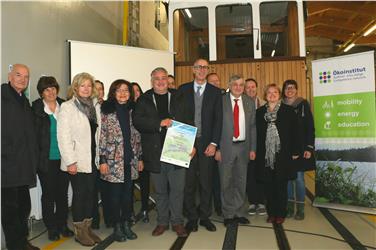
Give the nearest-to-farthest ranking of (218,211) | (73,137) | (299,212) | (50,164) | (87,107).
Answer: (73,137) < (87,107) < (50,164) < (299,212) < (218,211)

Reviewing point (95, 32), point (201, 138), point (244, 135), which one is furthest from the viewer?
point (95, 32)

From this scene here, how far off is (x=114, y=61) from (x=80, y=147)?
7.80 feet

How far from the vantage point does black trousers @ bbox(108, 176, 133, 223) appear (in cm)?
326

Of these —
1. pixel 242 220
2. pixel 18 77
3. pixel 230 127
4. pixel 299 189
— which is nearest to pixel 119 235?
pixel 242 220

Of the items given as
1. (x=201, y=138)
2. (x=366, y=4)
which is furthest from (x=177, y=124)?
(x=366, y=4)

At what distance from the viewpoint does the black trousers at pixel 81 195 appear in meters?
3.13

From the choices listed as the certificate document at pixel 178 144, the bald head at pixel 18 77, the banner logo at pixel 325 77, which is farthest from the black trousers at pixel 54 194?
the banner logo at pixel 325 77

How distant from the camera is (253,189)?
14.5ft

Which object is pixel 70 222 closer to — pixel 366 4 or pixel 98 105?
pixel 98 105

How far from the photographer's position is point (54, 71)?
4.34 metres

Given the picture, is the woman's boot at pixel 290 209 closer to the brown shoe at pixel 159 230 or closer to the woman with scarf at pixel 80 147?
the brown shoe at pixel 159 230

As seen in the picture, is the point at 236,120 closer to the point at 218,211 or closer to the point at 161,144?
the point at 161,144

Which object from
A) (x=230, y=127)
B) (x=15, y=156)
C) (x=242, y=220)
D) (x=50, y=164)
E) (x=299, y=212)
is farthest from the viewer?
(x=299, y=212)

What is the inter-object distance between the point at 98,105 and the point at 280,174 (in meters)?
2.10
